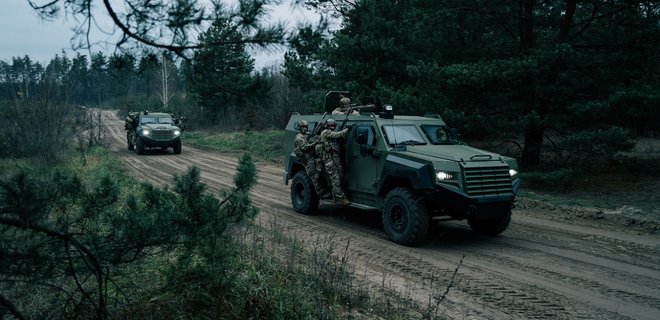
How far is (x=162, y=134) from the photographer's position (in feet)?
70.3

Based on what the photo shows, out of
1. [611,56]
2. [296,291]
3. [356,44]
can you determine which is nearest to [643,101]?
[611,56]

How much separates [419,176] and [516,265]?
167 centimetres

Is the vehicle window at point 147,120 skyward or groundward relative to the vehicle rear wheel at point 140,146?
skyward

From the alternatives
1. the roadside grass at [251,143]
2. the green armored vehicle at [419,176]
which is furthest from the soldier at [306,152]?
the roadside grass at [251,143]

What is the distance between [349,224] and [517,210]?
3.84 m

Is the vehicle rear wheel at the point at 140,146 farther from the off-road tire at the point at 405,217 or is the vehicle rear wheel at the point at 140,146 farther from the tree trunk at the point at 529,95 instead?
the off-road tire at the point at 405,217

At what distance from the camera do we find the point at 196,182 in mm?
3705

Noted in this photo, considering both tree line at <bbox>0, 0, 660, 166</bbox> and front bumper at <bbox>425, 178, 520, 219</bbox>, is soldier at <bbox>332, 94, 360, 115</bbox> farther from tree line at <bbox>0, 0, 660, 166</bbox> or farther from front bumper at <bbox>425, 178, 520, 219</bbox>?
front bumper at <bbox>425, 178, 520, 219</bbox>

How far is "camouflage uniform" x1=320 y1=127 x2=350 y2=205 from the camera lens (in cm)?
845

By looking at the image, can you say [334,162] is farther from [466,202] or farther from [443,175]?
[466,202]

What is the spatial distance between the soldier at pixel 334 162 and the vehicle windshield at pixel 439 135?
1.37 m

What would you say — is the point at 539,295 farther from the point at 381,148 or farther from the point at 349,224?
the point at 349,224

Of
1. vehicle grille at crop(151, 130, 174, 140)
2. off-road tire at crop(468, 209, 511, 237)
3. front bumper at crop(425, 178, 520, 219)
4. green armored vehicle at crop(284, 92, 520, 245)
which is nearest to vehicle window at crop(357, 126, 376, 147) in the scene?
green armored vehicle at crop(284, 92, 520, 245)

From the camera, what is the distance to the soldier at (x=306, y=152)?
900 cm
